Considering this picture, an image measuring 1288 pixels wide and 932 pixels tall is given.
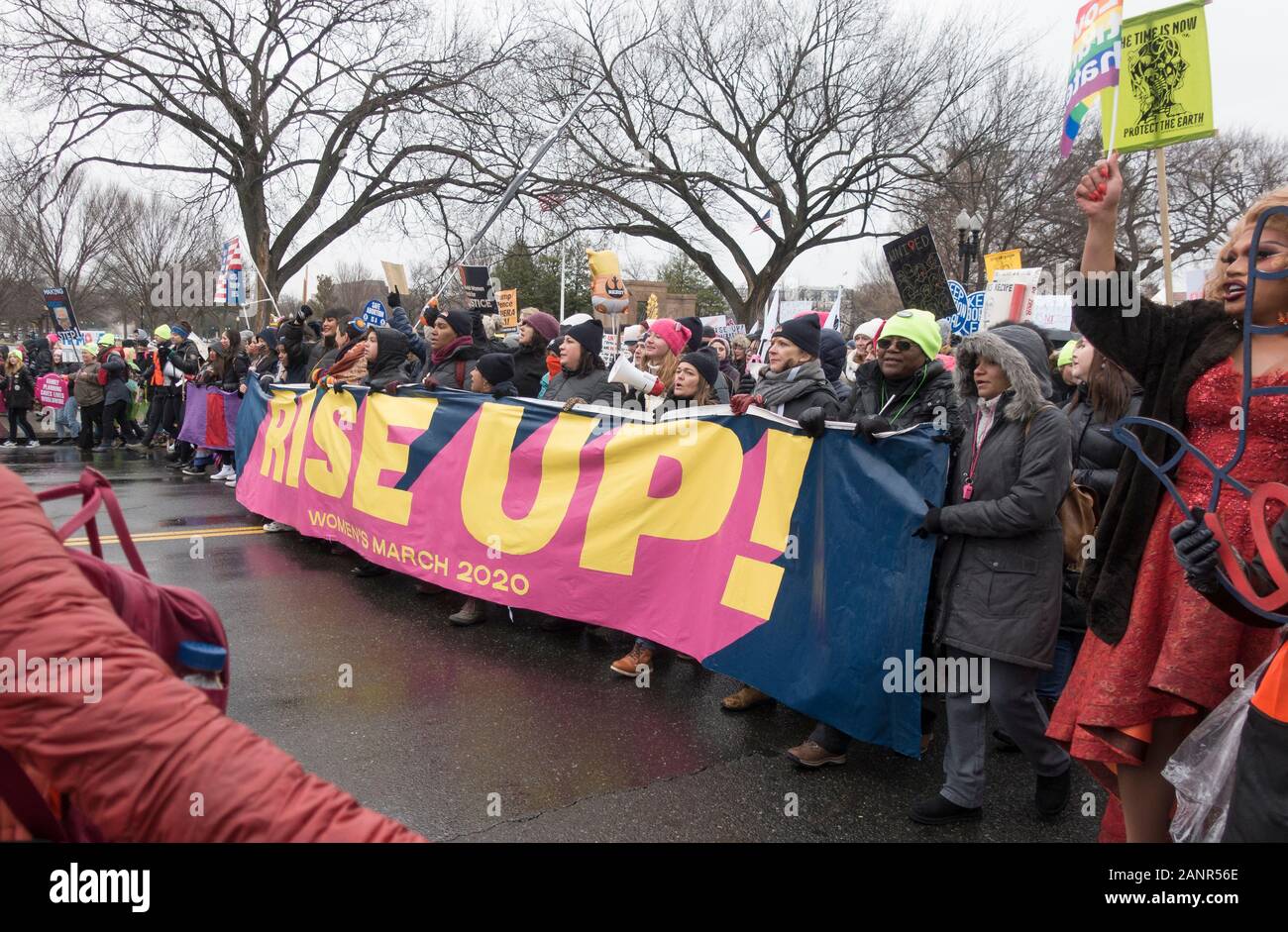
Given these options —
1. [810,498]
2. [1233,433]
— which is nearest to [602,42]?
[810,498]

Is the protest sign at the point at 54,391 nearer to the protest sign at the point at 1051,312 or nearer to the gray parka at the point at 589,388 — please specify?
the gray parka at the point at 589,388

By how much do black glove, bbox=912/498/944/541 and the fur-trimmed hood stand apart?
1.55 feet

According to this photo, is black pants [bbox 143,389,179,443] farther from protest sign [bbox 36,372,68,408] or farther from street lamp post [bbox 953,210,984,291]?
street lamp post [bbox 953,210,984,291]

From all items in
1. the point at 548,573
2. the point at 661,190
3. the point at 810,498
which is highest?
the point at 661,190

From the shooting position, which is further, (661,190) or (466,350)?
(661,190)

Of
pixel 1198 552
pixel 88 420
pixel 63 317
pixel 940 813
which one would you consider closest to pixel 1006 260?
pixel 940 813

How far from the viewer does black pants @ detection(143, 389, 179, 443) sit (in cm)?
1548

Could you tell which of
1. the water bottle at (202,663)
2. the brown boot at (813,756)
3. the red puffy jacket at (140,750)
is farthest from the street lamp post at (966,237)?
the red puffy jacket at (140,750)

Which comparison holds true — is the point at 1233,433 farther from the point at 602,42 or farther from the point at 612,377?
the point at 602,42

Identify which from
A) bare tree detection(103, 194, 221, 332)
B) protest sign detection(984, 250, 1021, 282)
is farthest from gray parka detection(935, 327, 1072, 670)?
bare tree detection(103, 194, 221, 332)

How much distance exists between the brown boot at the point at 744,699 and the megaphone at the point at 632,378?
1988 mm

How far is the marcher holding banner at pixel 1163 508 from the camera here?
7.38 ft

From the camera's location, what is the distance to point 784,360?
15.6ft

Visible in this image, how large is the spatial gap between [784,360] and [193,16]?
18.4m
